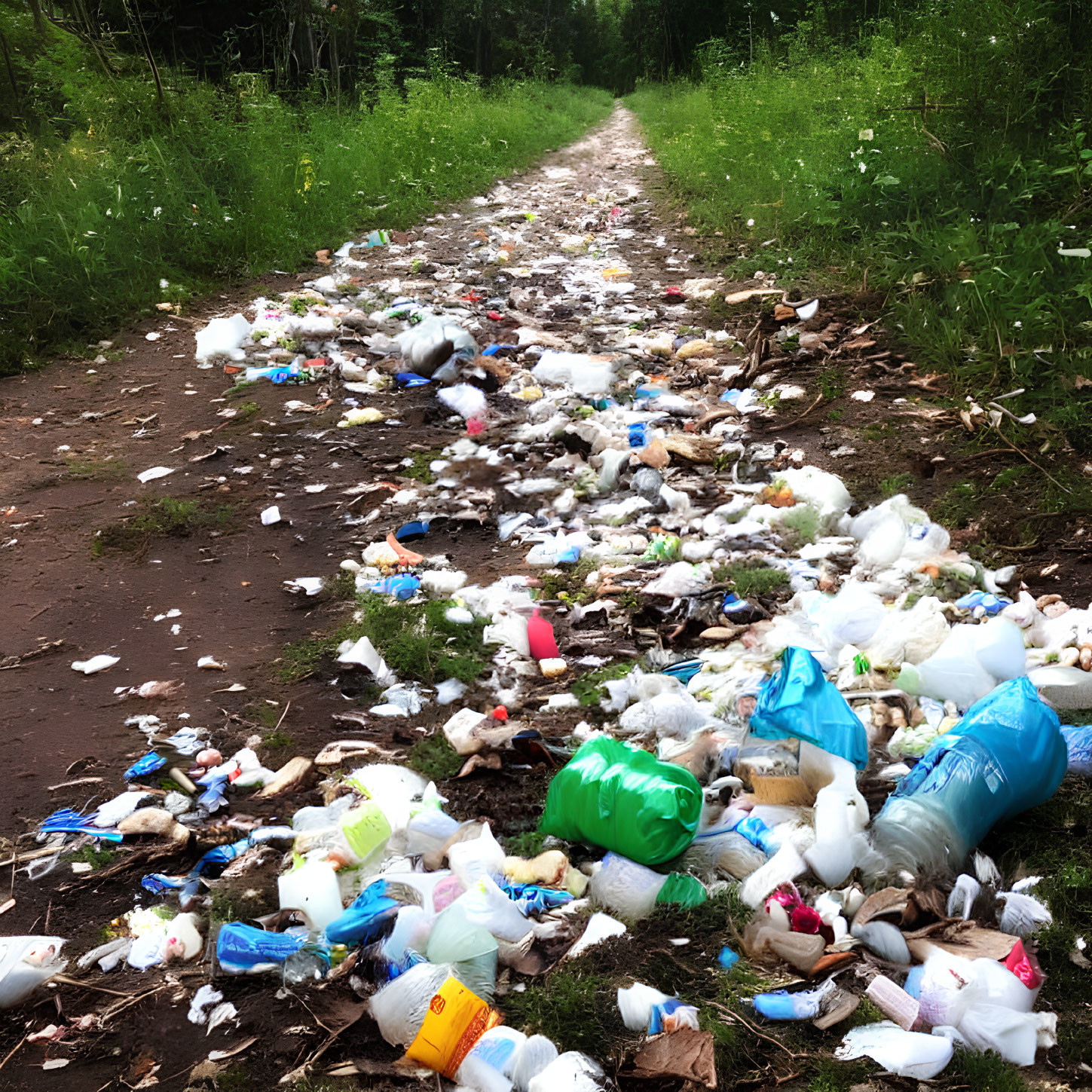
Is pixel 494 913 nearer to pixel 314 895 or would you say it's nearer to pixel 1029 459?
pixel 314 895

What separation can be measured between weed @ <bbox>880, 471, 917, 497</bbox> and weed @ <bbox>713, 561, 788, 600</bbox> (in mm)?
643

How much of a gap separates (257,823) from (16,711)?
88 centimetres

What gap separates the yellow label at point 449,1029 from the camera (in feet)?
4.82

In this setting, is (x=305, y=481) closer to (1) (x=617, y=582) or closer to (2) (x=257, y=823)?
(1) (x=617, y=582)

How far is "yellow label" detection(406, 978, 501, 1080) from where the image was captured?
1.47 meters

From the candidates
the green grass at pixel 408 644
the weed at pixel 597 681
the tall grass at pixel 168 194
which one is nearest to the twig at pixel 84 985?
the green grass at pixel 408 644

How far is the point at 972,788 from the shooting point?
1.75 meters

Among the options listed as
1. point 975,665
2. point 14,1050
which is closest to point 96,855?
point 14,1050

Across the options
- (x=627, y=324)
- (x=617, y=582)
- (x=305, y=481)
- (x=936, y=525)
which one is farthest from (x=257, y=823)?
(x=627, y=324)

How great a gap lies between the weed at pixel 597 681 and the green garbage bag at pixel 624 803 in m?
0.46

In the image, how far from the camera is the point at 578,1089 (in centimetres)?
137

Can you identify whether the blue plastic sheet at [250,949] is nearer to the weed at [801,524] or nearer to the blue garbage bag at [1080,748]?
the blue garbage bag at [1080,748]

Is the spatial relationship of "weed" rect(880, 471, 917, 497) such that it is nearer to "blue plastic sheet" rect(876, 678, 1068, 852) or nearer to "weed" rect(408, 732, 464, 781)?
"blue plastic sheet" rect(876, 678, 1068, 852)

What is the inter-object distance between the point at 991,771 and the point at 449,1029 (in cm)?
117
